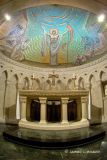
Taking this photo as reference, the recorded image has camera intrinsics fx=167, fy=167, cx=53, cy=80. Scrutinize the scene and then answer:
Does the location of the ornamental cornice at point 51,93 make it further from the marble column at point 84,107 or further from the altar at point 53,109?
the marble column at point 84,107

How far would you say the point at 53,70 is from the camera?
1677 centimetres

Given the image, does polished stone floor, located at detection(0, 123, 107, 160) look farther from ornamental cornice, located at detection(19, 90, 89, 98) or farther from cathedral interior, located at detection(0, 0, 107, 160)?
ornamental cornice, located at detection(19, 90, 89, 98)

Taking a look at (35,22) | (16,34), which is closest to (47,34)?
(35,22)

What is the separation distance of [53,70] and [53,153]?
11.6 metres

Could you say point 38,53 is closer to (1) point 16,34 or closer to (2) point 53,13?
(1) point 16,34

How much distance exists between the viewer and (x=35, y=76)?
16.4 metres

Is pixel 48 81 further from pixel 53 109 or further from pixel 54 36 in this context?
pixel 54 36

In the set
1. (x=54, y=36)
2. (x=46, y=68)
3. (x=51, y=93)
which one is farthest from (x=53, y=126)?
(x=54, y=36)

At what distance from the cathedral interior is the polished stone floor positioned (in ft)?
15.6

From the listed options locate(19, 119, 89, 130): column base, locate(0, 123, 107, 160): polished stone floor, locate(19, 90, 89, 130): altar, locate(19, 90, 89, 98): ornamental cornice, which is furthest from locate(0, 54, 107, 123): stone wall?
locate(0, 123, 107, 160): polished stone floor

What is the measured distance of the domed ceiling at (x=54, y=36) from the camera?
1382cm

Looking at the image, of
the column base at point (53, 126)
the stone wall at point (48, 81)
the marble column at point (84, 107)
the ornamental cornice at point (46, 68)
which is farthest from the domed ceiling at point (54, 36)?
the column base at point (53, 126)

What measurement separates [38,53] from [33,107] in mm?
5448

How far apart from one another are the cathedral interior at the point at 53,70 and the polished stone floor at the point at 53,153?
15.6 ft
